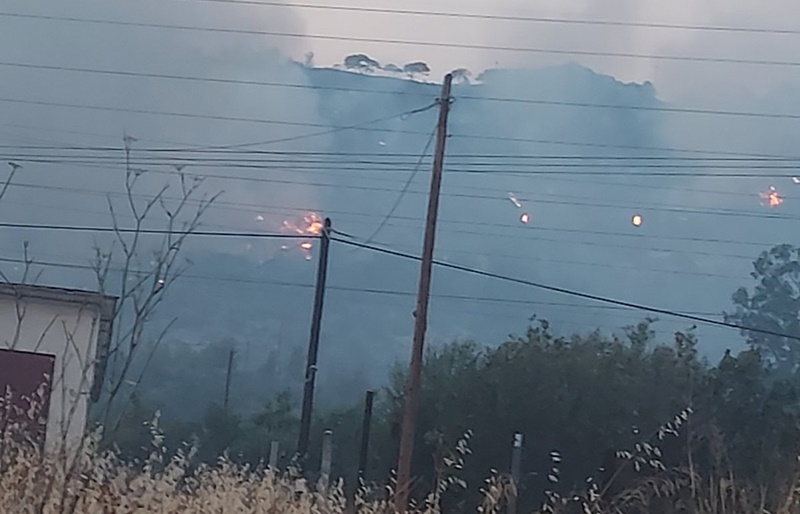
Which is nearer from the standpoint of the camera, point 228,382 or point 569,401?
point 569,401

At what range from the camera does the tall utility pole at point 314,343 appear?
82.8ft

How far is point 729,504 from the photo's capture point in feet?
21.7

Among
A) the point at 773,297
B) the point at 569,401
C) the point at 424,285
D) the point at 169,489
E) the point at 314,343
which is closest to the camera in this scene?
the point at 169,489

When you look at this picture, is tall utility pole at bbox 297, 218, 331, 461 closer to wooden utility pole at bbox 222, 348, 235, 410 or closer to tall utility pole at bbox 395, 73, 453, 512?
tall utility pole at bbox 395, 73, 453, 512

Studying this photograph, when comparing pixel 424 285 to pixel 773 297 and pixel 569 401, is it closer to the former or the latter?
pixel 569 401

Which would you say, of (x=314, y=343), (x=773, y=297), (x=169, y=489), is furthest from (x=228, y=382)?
(x=169, y=489)

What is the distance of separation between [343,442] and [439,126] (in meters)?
11.7

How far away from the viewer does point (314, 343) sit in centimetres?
2561

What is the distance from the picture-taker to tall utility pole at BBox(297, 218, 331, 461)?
993 inches

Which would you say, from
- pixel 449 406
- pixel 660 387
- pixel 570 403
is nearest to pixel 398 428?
pixel 449 406

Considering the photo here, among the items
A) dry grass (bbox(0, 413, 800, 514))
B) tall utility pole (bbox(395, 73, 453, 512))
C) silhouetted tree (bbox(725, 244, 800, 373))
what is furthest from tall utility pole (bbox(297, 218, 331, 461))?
silhouetted tree (bbox(725, 244, 800, 373))

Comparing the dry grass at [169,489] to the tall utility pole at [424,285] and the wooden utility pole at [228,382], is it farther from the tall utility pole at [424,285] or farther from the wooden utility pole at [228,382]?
the wooden utility pole at [228,382]

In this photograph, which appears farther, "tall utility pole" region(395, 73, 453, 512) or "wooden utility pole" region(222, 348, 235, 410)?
"wooden utility pole" region(222, 348, 235, 410)

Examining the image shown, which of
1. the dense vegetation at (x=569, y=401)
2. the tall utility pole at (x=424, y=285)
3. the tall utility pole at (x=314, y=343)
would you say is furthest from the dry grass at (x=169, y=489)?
the tall utility pole at (x=314, y=343)
